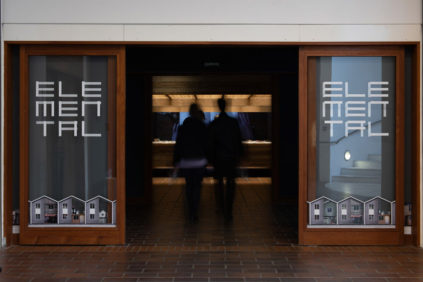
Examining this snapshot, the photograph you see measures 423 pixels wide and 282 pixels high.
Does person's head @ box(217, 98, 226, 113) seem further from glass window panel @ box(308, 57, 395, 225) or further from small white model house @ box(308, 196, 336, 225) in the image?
small white model house @ box(308, 196, 336, 225)

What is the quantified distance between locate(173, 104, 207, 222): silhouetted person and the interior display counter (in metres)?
8.16

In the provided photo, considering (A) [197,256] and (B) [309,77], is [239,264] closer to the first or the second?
(A) [197,256]

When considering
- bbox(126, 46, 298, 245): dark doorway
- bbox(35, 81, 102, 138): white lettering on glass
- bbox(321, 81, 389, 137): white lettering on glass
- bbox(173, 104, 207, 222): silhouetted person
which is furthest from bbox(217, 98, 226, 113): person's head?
bbox(35, 81, 102, 138): white lettering on glass

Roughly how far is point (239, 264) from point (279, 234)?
68.1 inches

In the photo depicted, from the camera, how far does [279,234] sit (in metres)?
7.18

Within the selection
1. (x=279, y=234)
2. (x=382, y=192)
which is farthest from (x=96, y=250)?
(x=382, y=192)

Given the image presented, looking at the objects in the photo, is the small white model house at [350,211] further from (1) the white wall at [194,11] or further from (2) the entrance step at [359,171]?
(1) the white wall at [194,11]

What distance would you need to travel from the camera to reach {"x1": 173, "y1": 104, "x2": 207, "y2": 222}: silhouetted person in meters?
8.16

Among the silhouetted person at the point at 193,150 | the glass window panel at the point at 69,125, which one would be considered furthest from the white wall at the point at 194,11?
the silhouetted person at the point at 193,150

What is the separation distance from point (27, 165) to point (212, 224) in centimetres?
285

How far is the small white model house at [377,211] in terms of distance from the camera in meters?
6.51

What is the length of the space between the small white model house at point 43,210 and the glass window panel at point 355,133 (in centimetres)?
314

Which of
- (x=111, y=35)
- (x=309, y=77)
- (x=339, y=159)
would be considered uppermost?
(x=111, y=35)

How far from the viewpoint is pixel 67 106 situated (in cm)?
652
